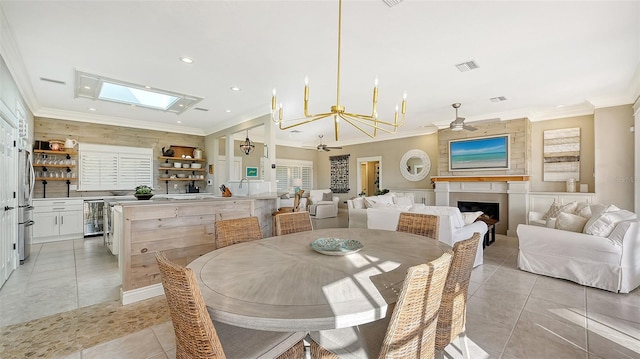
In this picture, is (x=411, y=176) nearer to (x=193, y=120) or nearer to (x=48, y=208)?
(x=193, y=120)

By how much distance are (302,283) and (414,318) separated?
50cm

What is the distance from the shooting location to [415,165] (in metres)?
8.25

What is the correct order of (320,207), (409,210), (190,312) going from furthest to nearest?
(320,207), (409,210), (190,312)

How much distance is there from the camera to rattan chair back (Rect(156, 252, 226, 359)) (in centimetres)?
98

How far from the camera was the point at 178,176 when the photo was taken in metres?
7.53

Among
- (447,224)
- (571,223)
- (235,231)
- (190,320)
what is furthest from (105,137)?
(571,223)

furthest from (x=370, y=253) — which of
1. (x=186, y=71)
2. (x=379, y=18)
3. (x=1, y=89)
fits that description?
(x=1, y=89)

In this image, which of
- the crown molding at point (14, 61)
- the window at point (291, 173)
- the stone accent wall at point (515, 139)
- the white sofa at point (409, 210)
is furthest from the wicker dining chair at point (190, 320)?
the window at point (291, 173)

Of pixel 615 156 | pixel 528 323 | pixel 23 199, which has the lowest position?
pixel 528 323

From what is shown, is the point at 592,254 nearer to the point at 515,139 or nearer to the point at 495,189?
the point at 495,189

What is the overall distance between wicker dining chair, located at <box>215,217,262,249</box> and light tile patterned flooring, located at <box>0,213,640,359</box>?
0.85 meters

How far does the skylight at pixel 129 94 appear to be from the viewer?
13.4 feet

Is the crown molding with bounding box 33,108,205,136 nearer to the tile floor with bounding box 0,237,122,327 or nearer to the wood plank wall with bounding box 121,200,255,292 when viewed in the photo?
the tile floor with bounding box 0,237,122,327

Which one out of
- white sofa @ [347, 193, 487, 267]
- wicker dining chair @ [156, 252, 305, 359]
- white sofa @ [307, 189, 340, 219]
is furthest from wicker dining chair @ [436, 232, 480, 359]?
white sofa @ [307, 189, 340, 219]
